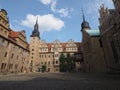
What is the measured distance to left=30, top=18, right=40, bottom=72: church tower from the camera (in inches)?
2413

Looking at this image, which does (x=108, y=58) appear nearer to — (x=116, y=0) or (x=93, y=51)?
(x=93, y=51)

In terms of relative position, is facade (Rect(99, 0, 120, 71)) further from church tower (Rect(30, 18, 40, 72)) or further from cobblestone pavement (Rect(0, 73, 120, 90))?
church tower (Rect(30, 18, 40, 72))

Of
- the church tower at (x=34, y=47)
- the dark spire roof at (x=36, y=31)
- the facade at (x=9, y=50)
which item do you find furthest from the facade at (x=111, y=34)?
the dark spire roof at (x=36, y=31)

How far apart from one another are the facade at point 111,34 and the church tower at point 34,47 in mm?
41369

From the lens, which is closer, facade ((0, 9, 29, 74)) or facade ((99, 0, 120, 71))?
facade ((99, 0, 120, 71))

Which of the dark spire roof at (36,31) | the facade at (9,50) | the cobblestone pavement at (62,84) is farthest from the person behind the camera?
the dark spire roof at (36,31)

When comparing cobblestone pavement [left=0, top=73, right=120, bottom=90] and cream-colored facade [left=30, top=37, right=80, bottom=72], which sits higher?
cream-colored facade [left=30, top=37, right=80, bottom=72]

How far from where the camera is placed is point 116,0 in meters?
23.4

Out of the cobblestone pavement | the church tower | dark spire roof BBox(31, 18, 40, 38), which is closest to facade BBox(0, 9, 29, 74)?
the church tower

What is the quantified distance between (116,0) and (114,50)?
10347 mm

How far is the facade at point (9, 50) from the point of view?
1169 inches

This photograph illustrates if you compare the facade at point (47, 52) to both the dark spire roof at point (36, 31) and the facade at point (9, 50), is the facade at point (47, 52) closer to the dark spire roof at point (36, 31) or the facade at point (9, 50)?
the dark spire roof at point (36, 31)

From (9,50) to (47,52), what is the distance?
107 ft

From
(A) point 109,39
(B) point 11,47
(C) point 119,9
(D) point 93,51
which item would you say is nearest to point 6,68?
(B) point 11,47
